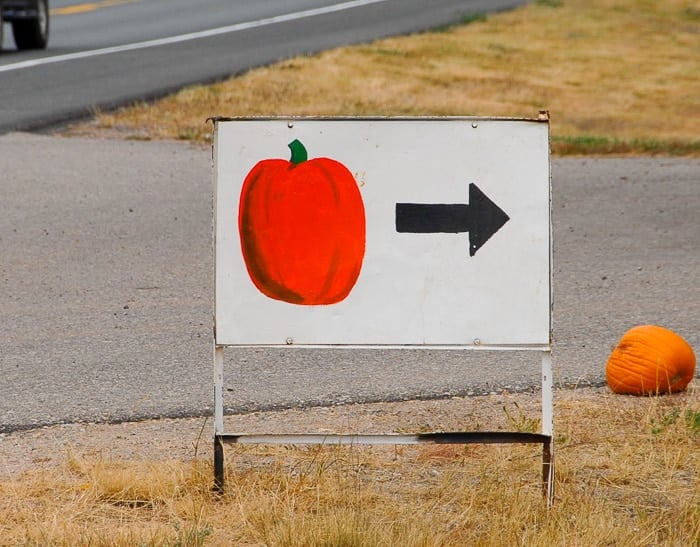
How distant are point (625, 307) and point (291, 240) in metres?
3.81

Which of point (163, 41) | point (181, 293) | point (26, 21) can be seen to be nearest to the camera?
point (181, 293)

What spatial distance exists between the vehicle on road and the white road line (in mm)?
1083

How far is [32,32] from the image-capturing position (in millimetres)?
22391

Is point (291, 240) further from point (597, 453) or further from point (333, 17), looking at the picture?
point (333, 17)

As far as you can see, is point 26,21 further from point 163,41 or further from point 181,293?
point 181,293

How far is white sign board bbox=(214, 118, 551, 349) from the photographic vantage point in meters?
4.18

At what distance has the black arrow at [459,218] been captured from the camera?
4168mm

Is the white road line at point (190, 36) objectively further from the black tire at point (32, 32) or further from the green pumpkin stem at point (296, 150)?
the green pumpkin stem at point (296, 150)

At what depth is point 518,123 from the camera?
418cm

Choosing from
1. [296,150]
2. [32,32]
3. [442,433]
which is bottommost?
[442,433]

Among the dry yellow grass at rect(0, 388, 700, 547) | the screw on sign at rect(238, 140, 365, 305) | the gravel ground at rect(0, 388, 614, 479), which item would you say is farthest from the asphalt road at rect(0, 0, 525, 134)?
the screw on sign at rect(238, 140, 365, 305)

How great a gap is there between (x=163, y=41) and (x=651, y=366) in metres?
19.5

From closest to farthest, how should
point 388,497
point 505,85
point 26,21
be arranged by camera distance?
point 388,497
point 505,85
point 26,21

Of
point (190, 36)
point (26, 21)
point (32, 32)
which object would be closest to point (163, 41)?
point (190, 36)
